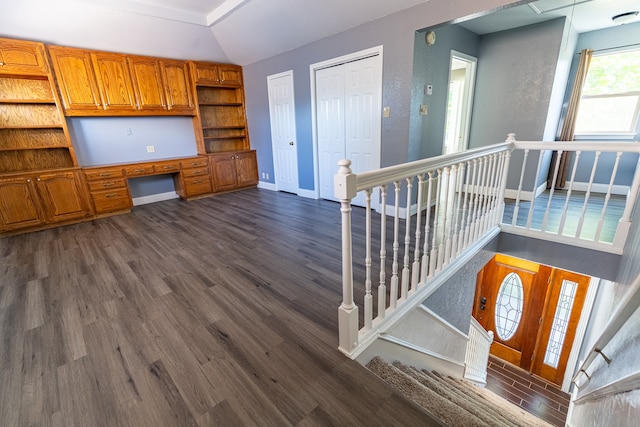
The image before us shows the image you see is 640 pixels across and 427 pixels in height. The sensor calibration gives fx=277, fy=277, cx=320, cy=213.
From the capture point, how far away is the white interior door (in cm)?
479

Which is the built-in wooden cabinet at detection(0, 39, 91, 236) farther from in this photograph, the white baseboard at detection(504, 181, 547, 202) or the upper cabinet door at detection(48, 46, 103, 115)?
the white baseboard at detection(504, 181, 547, 202)

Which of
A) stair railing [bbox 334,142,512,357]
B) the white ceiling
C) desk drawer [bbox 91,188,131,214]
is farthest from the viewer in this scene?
desk drawer [bbox 91,188,131,214]

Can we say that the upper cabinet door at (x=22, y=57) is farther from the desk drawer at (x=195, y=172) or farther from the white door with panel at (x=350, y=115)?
the white door with panel at (x=350, y=115)

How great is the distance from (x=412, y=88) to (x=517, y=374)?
15.6 feet

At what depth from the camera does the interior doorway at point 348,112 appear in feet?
11.9

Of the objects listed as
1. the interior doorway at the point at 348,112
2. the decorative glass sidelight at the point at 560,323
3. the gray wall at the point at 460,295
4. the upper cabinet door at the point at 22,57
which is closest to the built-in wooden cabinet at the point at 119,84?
the upper cabinet door at the point at 22,57

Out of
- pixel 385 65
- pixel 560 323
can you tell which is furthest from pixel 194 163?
pixel 560 323

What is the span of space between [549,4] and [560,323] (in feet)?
14.0

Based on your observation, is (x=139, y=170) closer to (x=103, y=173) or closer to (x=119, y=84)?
(x=103, y=173)

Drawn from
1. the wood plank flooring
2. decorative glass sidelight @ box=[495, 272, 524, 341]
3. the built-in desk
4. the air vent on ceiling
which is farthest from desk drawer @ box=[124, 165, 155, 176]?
decorative glass sidelight @ box=[495, 272, 524, 341]

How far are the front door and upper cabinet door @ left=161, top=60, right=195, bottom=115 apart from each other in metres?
5.97

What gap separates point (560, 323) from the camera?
418 centimetres

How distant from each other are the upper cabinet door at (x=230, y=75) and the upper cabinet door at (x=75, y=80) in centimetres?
197

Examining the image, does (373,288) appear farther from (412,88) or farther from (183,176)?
(183,176)
